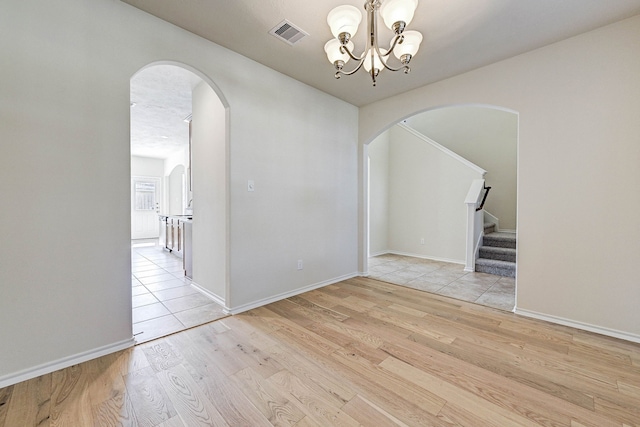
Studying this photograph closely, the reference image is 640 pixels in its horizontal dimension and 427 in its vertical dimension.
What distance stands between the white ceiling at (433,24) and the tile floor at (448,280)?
276 centimetres

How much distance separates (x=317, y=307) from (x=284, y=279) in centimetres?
56

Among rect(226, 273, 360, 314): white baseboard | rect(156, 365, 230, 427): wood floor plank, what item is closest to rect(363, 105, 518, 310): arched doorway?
rect(226, 273, 360, 314): white baseboard

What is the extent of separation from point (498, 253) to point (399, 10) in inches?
174

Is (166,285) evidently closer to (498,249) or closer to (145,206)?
(498,249)

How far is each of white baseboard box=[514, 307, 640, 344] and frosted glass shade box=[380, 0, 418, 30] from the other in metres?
2.98

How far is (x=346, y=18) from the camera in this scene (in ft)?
5.53

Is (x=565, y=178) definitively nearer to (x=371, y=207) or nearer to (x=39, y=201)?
(x=371, y=207)

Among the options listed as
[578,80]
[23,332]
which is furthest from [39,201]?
[578,80]

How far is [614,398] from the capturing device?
155 centimetres

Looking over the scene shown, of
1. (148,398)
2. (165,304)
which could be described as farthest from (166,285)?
(148,398)

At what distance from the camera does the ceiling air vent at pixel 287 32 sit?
2.27m

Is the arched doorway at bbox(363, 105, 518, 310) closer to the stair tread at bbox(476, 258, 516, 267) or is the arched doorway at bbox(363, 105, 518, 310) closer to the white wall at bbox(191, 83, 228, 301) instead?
the stair tread at bbox(476, 258, 516, 267)

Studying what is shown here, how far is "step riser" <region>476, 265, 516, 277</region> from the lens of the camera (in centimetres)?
411

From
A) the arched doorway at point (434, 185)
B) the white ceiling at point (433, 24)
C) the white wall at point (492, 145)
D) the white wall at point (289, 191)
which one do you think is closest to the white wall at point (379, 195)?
the arched doorway at point (434, 185)
